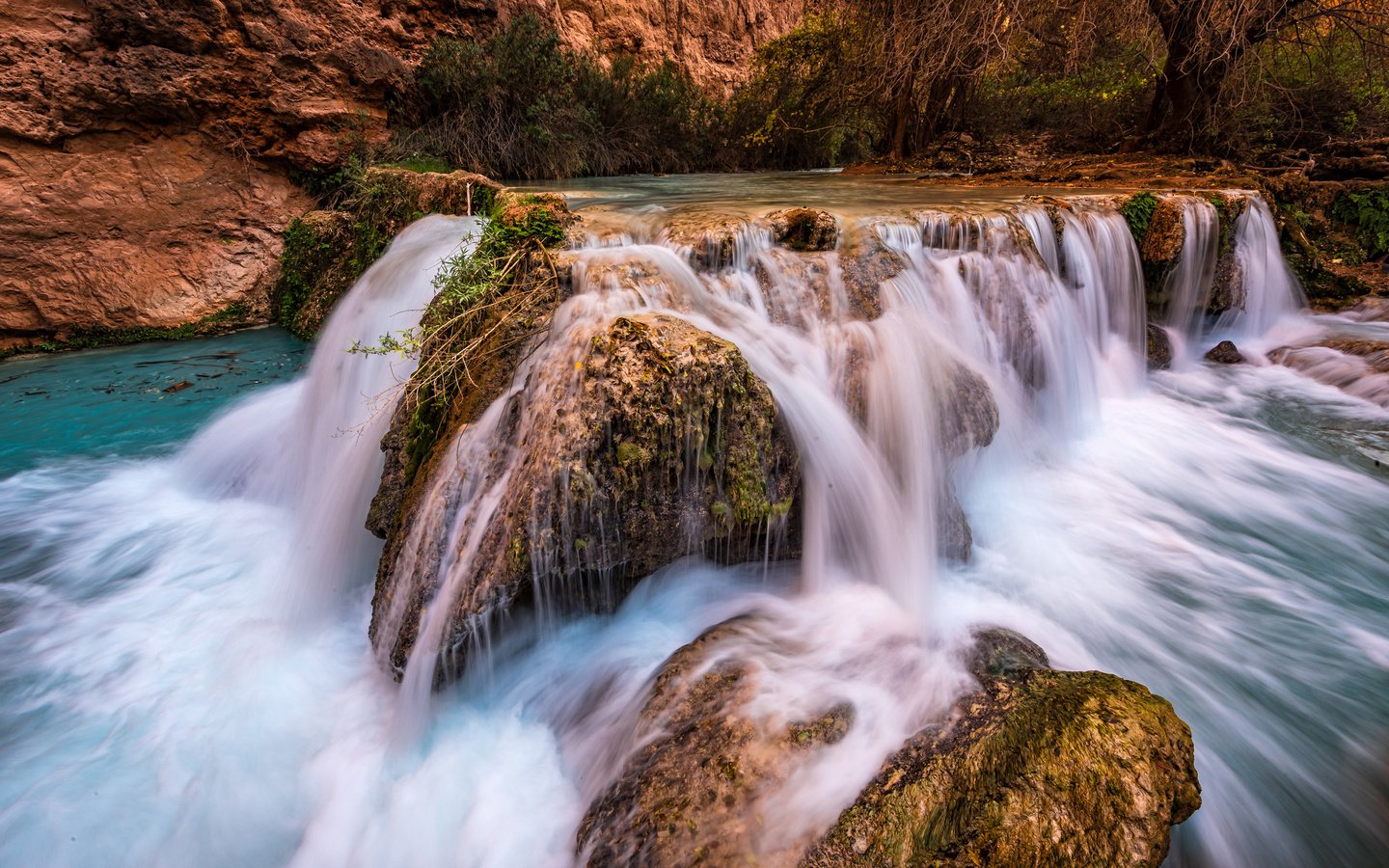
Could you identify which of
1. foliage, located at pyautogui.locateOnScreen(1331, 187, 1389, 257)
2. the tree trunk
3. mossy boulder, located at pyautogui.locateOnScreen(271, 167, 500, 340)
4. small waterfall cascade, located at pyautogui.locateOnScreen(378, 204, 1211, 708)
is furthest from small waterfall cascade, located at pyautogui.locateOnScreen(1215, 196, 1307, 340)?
mossy boulder, located at pyautogui.locateOnScreen(271, 167, 500, 340)

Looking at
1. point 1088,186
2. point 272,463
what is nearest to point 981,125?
point 1088,186

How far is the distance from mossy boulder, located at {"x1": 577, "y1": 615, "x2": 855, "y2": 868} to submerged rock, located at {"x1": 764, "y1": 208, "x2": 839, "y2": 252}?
2912mm

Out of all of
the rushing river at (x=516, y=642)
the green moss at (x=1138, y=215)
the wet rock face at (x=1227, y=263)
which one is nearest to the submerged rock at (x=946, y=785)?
the rushing river at (x=516, y=642)

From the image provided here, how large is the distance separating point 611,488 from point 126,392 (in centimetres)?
628

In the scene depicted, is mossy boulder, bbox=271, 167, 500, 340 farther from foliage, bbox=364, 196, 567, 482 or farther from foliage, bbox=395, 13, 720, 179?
foliage, bbox=364, 196, 567, 482

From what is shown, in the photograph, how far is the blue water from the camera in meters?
4.90

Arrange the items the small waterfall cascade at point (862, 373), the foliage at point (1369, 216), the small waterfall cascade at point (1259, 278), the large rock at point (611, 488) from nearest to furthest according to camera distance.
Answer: the large rock at point (611, 488) → the small waterfall cascade at point (862, 373) → the small waterfall cascade at point (1259, 278) → the foliage at point (1369, 216)

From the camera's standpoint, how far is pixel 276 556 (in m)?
3.50

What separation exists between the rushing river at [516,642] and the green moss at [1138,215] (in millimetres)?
1525

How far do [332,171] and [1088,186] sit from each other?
954 centimetres

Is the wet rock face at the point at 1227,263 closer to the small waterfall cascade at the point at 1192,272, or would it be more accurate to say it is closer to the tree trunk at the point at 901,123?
the small waterfall cascade at the point at 1192,272

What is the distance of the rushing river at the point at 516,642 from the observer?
2104 mm

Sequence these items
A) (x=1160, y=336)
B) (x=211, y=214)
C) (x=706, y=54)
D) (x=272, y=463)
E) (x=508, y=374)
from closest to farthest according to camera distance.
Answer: (x=508, y=374)
(x=272, y=463)
(x=1160, y=336)
(x=211, y=214)
(x=706, y=54)

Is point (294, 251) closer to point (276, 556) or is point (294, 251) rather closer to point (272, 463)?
point (272, 463)
